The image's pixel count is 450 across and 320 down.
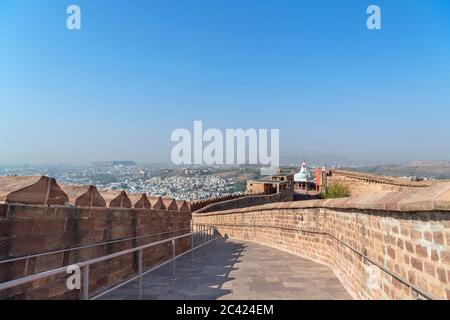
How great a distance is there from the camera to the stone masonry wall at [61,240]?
4.85 m

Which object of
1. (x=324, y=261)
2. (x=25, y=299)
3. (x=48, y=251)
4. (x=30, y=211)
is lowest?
(x=324, y=261)

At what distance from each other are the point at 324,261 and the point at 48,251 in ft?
24.0

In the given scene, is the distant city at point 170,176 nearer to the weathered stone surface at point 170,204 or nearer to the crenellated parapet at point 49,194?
the weathered stone surface at point 170,204

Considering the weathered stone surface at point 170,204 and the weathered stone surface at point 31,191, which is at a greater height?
the weathered stone surface at point 31,191

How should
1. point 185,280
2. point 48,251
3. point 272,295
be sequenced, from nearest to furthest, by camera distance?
point 48,251 < point 272,295 < point 185,280

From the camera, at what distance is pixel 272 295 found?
6.52 meters

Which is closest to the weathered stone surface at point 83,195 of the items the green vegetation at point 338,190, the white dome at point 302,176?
the green vegetation at point 338,190

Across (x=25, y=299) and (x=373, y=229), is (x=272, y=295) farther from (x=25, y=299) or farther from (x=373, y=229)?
(x=25, y=299)

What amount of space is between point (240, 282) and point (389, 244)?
3773 millimetres

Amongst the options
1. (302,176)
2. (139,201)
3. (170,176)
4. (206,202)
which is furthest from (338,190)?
(139,201)

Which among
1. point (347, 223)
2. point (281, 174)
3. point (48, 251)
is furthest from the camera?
point (281, 174)

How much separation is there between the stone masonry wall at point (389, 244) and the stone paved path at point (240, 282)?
45cm
